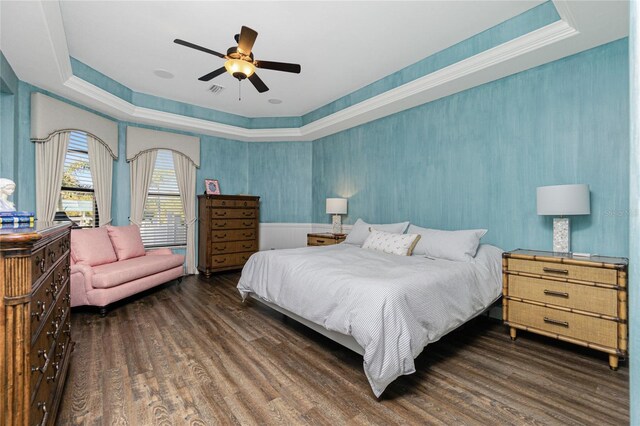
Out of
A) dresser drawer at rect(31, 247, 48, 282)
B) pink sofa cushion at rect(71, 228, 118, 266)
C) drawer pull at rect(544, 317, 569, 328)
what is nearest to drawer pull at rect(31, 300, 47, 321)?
dresser drawer at rect(31, 247, 48, 282)

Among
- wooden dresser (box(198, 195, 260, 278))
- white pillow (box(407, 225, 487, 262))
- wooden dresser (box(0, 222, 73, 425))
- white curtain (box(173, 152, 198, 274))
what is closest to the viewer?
wooden dresser (box(0, 222, 73, 425))

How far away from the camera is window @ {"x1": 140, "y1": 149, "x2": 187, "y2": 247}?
203 inches

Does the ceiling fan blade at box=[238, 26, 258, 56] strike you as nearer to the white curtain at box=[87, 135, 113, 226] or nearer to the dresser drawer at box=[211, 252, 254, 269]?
the white curtain at box=[87, 135, 113, 226]

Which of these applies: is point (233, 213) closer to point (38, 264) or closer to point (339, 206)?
point (339, 206)

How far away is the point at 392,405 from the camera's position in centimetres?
190

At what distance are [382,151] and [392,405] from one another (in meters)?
3.55

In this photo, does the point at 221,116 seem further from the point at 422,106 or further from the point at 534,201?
the point at 534,201

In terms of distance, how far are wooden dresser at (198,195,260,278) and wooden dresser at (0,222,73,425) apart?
3715mm

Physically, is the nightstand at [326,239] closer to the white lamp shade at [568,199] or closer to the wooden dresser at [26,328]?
the white lamp shade at [568,199]

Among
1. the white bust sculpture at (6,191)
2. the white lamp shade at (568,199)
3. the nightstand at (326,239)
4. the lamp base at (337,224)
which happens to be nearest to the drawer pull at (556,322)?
the white lamp shade at (568,199)

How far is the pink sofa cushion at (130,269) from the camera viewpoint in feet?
11.2

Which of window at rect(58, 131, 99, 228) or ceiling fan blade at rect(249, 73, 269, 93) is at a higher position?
ceiling fan blade at rect(249, 73, 269, 93)

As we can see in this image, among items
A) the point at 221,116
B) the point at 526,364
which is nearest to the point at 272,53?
the point at 221,116

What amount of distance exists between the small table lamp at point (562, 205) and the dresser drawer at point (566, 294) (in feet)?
1.40
